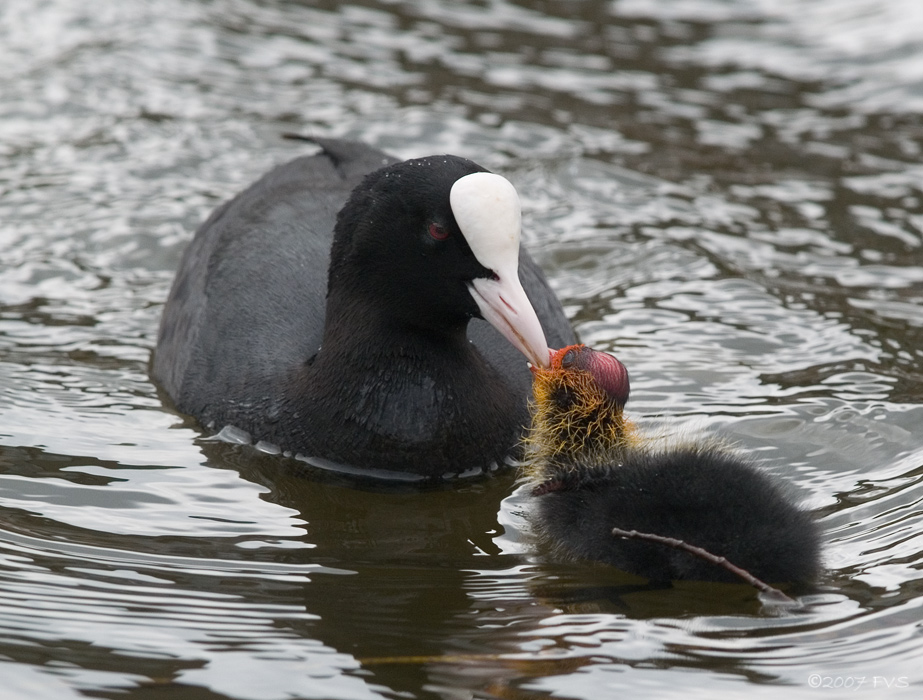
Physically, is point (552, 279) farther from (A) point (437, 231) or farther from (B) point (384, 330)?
(A) point (437, 231)

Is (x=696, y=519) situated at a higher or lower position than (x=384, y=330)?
lower

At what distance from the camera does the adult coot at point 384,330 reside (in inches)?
150

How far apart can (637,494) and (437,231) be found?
3.09 feet

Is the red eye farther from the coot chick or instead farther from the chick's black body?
the chick's black body

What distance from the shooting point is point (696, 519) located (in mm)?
3283

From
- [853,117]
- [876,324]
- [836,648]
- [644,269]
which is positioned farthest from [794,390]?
[853,117]

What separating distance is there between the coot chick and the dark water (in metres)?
0.09

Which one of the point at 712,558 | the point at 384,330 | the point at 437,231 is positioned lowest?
the point at 712,558

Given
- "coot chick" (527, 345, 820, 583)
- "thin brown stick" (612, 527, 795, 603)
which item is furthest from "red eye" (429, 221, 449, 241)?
"thin brown stick" (612, 527, 795, 603)

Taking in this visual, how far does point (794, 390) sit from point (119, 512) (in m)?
2.21

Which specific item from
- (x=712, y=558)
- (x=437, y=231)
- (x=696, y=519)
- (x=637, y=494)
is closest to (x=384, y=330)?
(x=437, y=231)

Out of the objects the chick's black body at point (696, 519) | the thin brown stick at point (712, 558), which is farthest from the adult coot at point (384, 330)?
the thin brown stick at point (712, 558)

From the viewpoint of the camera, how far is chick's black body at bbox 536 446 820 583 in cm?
327

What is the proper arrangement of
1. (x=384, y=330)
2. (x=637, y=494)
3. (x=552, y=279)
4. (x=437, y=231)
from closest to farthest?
(x=637, y=494) → (x=437, y=231) → (x=384, y=330) → (x=552, y=279)
